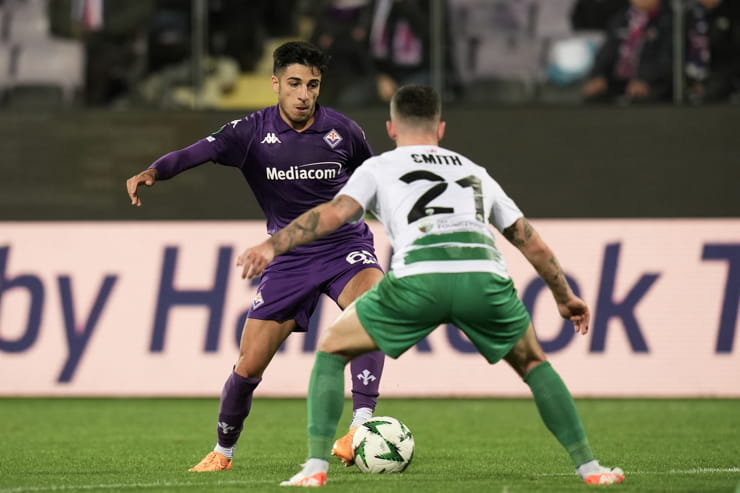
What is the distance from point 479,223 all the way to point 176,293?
7113mm

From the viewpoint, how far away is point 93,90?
1305cm

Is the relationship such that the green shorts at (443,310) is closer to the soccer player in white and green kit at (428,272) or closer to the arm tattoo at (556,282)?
the soccer player in white and green kit at (428,272)

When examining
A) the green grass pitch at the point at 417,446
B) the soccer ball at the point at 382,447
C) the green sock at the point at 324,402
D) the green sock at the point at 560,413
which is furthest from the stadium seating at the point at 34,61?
the green sock at the point at 560,413

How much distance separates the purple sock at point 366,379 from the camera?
7168mm

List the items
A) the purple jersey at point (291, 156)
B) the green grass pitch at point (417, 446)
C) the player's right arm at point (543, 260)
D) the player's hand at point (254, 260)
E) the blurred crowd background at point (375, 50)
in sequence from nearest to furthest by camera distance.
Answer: the player's hand at point (254, 260) < the player's right arm at point (543, 260) < the green grass pitch at point (417, 446) < the purple jersey at point (291, 156) < the blurred crowd background at point (375, 50)

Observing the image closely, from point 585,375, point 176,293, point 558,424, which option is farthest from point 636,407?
point 558,424

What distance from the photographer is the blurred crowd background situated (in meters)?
12.7

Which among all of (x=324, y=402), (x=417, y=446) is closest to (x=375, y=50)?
(x=417, y=446)

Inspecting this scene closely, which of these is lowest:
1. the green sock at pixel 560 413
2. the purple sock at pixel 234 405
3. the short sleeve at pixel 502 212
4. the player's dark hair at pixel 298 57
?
the purple sock at pixel 234 405

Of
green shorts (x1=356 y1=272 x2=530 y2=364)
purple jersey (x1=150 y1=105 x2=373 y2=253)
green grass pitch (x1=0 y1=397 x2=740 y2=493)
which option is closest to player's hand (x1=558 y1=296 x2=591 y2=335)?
green shorts (x1=356 y1=272 x2=530 y2=364)

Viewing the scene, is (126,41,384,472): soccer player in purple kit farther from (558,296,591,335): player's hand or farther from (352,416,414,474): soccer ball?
(558,296,591,335): player's hand

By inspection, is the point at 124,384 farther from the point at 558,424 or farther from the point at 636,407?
the point at 558,424

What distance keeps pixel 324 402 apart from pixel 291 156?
190cm

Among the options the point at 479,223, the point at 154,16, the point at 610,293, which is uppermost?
the point at 154,16
